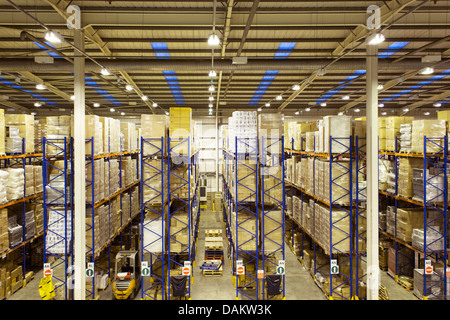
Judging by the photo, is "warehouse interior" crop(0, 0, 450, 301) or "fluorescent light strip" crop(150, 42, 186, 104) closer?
"warehouse interior" crop(0, 0, 450, 301)

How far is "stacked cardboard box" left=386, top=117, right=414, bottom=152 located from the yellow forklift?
9611 millimetres

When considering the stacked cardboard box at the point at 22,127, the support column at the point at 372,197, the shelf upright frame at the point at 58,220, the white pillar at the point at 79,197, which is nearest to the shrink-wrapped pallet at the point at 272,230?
the support column at the point at 372,197

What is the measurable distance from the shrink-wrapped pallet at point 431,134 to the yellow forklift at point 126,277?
31.9ft

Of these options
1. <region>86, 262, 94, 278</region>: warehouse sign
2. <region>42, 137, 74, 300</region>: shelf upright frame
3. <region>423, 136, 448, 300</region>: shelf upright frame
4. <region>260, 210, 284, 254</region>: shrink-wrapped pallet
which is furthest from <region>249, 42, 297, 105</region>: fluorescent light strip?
<region>86, 262, 94, 278</region>: warehouse sign

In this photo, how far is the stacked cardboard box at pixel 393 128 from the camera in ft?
34.4

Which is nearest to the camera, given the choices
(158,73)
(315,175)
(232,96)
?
(315,175)

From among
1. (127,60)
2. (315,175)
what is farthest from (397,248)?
(127,60)

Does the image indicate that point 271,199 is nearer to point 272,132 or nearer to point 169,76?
point 272,132

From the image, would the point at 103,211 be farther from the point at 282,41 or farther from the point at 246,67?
the point at 282,41

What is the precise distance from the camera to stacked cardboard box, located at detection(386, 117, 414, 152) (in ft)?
34.4

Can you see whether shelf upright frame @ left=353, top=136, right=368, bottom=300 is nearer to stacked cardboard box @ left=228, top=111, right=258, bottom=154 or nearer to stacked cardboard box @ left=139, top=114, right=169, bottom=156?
stacked cardboard box @ left=228, top=111, right=258, bottom=154

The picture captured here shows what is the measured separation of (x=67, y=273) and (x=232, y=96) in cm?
1591

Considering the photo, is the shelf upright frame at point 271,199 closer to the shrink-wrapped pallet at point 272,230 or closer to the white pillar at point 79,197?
the shrink-wrapped pallet at point 272,230

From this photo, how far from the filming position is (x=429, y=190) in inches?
357
